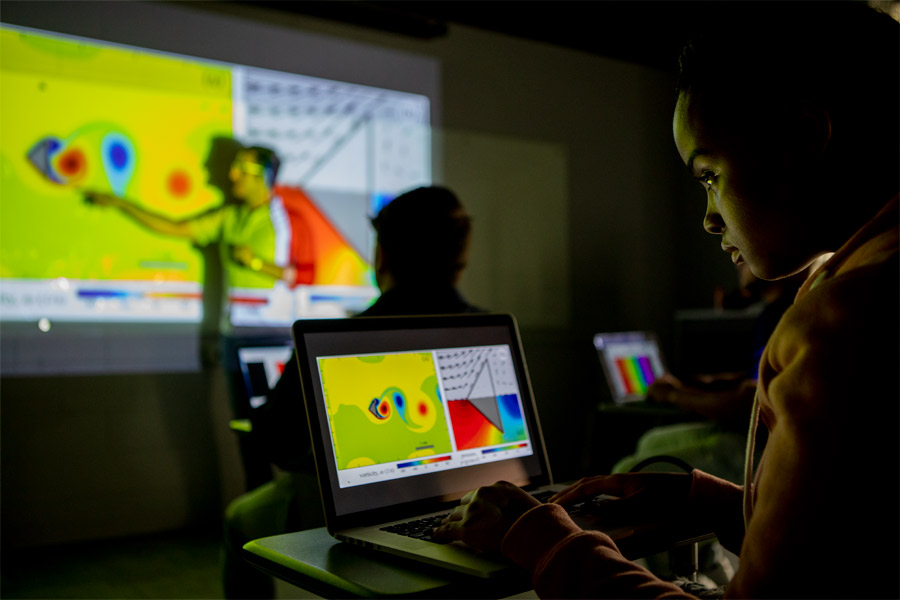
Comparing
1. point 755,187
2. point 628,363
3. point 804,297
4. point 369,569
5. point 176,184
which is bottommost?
point 628,363

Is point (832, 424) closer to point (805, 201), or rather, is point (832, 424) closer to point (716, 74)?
point (805, 201)

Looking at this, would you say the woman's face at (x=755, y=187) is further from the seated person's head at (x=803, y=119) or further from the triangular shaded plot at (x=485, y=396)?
the triangular shaded plot at (x=485, y=396)

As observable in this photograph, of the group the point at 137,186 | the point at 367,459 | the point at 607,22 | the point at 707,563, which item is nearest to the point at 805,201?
the point at 367,459

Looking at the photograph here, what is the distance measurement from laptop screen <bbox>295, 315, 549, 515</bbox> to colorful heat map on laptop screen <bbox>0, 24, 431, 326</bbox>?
261 cm

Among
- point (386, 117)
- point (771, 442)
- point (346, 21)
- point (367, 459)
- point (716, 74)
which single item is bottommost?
point (367, 459)

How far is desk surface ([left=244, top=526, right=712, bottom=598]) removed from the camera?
2.55 feet

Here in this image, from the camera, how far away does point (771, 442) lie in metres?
0.63

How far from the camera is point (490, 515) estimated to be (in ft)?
2.71

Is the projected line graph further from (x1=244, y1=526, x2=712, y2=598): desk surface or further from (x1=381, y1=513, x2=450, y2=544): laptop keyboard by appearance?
(x1=244, y1=526, x2=712, y2=598): desk surface

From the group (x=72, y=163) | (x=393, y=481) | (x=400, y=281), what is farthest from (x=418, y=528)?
(x=72, y=163)

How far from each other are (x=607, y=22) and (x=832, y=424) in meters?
4.13

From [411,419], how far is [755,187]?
60 centimetres

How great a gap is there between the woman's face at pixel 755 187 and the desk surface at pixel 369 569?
Result: 1.25 ft

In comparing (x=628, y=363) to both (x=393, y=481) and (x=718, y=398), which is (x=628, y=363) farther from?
(x=393, y=481)
